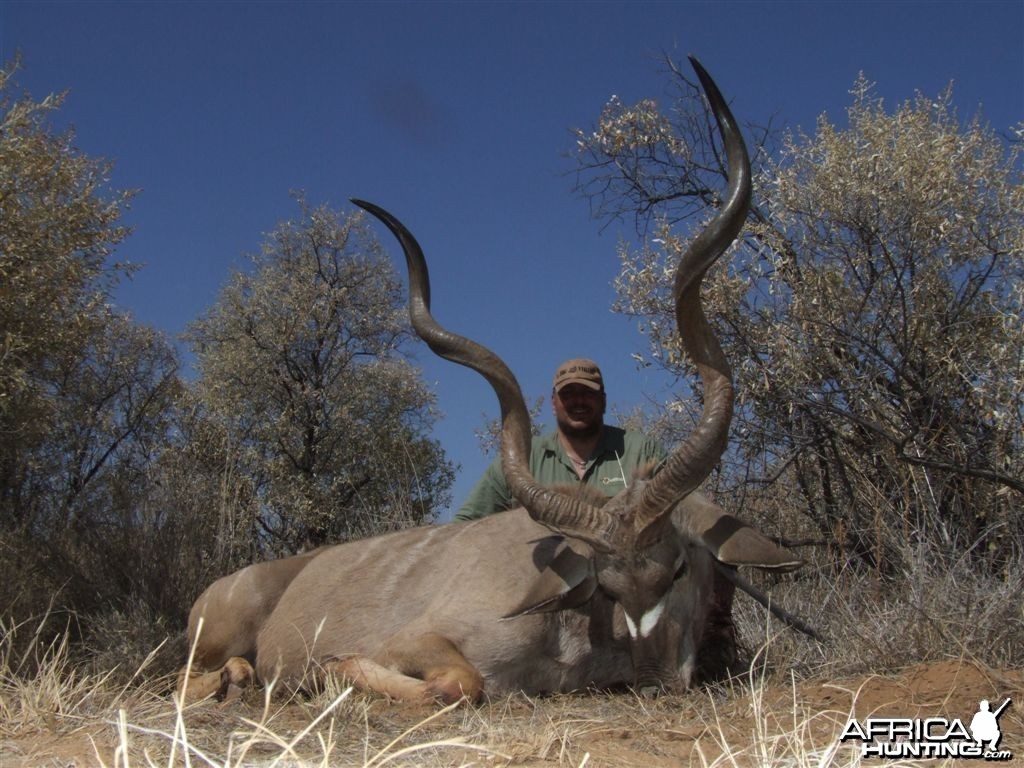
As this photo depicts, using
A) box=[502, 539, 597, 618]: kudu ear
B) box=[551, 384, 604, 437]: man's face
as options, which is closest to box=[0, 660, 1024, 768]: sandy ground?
box=[502, 539, 597, 618]: kudu ear

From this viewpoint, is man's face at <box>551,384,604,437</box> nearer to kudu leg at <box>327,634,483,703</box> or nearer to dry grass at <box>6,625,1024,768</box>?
kudu leg at <box>327,634,483,703</box>

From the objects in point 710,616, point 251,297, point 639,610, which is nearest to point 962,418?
point 710,616

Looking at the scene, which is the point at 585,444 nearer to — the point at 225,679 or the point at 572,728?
the point at 225,679

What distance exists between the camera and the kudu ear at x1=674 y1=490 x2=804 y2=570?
4.52m

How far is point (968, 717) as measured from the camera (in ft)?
11.5

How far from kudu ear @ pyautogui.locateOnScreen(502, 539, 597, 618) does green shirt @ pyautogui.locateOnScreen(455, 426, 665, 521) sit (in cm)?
162

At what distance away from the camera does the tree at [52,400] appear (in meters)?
7.65

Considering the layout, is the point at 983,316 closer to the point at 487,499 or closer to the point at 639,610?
the point at 487,499

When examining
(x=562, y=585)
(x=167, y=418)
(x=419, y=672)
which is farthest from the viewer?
(x=167, y=418)

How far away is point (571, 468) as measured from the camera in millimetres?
6305

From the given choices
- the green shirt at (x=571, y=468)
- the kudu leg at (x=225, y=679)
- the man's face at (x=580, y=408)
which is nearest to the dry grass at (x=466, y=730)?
the kudu leg at (x=225, y=679)

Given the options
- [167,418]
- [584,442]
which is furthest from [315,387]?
[584,442]

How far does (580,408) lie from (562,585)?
205 centimetres

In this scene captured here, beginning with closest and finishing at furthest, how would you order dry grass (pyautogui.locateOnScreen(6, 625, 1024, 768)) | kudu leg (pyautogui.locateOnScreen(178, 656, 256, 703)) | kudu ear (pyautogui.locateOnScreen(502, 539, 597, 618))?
dry grass (pyautogui.locateOnScreen(6, 625, 1024, 768)), kudu ear (pyautogui.locateOnScreen(502, 539, 597, 618)), kudu leg (pyautogui.locateOnScreen(178, 656, 256, 703))
